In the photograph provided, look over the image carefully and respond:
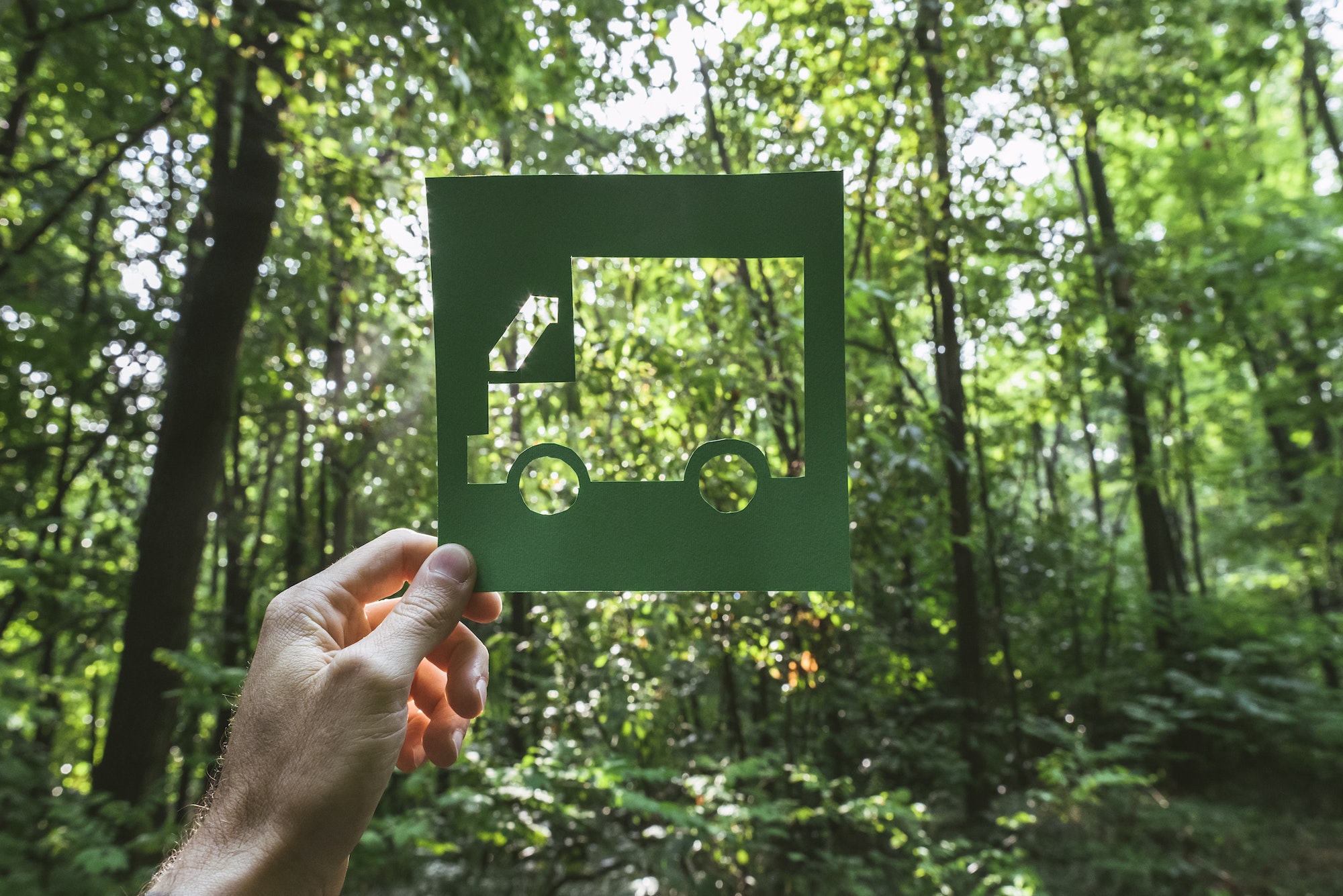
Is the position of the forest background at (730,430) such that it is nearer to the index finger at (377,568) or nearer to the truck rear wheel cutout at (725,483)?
the truck rear wheel cutout at (725,483)

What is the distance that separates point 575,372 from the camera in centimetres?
97

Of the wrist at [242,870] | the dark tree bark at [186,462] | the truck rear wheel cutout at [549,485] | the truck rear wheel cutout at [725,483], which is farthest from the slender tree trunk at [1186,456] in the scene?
the dark tree bark at [186,462]

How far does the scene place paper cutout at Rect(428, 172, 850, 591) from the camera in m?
0.99

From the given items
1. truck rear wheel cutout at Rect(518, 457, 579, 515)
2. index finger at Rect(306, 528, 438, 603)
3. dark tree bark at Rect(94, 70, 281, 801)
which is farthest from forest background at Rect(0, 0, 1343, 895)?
index finger at Rect(306, 528, 438, 603)

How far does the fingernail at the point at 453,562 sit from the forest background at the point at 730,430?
1.66 m

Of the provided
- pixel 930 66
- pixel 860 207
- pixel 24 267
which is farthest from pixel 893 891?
pixel 24 267

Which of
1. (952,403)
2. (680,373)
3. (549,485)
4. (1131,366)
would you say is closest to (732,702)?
(549,485)

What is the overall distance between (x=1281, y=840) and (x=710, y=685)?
13.8ft

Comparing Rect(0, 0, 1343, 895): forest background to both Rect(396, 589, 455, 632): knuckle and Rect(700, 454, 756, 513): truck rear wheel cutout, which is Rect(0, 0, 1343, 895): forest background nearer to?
Rect(700, 454, 756, 513): truck rear wheel cutout

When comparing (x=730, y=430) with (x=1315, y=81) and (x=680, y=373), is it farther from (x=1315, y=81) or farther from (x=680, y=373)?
(x=1315, y=81)

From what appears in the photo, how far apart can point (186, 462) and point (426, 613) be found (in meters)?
2.96

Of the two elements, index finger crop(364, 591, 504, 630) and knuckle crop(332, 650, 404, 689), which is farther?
index finger crop(364, 591, 504, 630)

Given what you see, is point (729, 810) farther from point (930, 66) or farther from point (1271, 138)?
point (1271, 138)

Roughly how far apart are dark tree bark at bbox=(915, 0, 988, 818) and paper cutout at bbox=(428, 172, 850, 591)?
8.76ft
